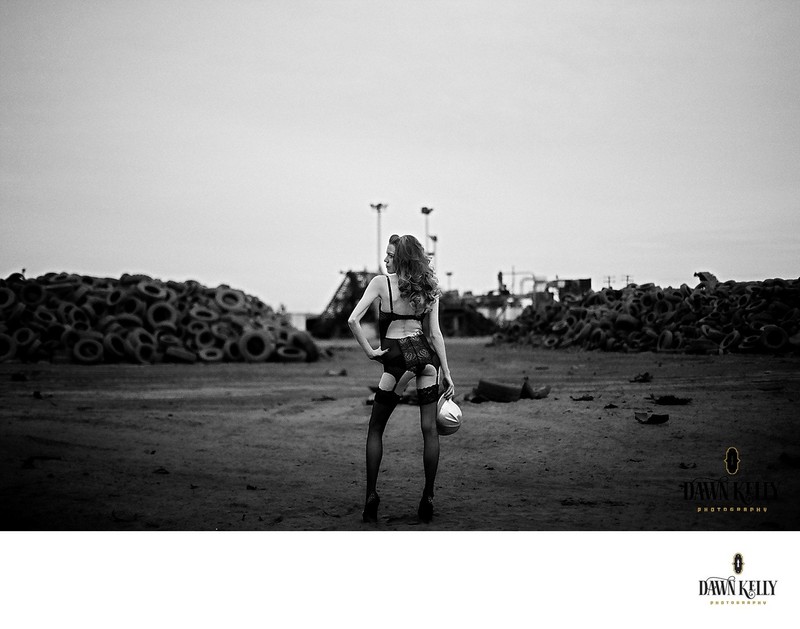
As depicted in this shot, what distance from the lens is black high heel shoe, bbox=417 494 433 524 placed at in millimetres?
4082

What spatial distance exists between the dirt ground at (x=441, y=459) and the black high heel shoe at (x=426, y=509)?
0.07 meters

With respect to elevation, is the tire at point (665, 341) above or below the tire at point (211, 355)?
above

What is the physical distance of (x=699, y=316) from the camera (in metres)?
8.16

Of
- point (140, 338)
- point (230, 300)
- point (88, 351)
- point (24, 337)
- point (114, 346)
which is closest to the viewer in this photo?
point (24, 337)

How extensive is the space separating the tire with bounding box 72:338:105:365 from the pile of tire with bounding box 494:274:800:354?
9.16 metres

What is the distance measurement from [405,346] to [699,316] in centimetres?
548

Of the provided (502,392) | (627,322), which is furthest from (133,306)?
(627,322)

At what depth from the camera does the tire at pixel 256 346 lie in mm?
16312

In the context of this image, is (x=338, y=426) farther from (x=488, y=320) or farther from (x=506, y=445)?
(x=488, y=320)

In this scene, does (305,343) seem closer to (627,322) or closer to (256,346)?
(256,346)

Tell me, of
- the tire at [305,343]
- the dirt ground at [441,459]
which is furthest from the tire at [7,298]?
the tire at [305,343]

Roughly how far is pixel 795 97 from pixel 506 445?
3.95 metres

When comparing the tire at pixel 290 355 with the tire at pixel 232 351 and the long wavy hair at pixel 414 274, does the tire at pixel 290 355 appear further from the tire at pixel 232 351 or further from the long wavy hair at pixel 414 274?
the long wavy hair at pixel 414 274
